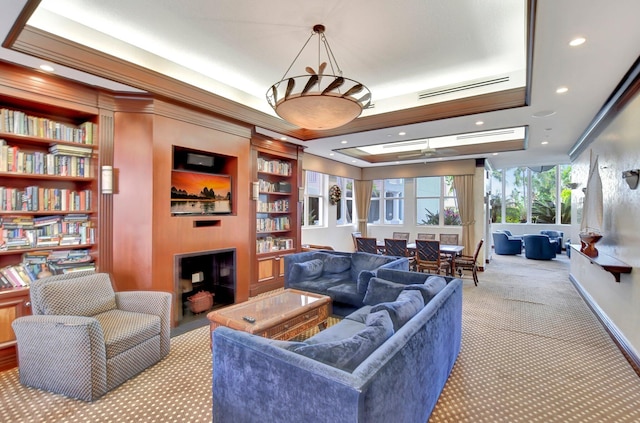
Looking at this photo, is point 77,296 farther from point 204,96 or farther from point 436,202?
point 436,202

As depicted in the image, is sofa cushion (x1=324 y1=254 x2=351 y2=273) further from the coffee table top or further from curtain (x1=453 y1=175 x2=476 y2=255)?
curtain (x1=453 y1=175 x2=476 y2=255)

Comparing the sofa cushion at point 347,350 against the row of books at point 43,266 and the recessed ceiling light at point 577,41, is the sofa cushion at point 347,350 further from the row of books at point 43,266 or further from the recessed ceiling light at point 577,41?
the row of books at point 43,266

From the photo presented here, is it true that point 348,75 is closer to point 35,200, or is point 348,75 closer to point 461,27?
point 461,27

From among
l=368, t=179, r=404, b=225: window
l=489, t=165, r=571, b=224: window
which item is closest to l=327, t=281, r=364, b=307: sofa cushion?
l=368, t=179, r=404, b=225: window

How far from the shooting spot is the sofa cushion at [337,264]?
486 centimetres

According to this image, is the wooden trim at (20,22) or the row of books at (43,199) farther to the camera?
the row of books at (43,199)

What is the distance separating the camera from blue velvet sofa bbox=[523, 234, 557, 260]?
9.52 m

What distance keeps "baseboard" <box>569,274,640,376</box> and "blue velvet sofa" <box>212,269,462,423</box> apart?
225 cm

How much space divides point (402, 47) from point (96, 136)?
11.6 feet

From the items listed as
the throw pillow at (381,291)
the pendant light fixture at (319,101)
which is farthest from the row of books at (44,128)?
the throw pillow at (381,291)

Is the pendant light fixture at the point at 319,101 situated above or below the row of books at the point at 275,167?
above

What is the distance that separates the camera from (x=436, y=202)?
29.6ft

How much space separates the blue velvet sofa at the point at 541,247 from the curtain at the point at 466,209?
10.3 ft

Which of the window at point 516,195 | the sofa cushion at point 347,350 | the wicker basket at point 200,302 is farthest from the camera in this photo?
the window at point 516,195
